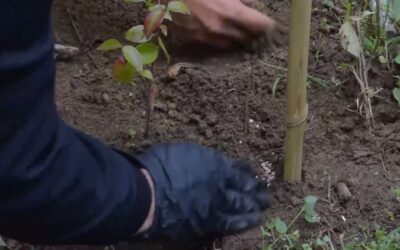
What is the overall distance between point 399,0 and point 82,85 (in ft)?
2.57

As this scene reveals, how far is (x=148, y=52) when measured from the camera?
2137 mm

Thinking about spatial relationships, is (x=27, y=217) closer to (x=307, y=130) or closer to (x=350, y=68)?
(x=307, y=130)

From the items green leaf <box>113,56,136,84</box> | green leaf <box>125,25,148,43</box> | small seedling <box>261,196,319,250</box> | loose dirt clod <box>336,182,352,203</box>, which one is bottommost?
small seedling <box>261,196,319,250</box>

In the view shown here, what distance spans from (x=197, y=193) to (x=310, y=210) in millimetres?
360

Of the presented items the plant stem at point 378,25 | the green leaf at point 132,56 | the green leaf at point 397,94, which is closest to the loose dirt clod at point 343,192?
the green leaf at point 397,94

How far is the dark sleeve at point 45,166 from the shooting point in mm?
1460

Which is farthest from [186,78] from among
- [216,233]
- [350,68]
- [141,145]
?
[216,233]

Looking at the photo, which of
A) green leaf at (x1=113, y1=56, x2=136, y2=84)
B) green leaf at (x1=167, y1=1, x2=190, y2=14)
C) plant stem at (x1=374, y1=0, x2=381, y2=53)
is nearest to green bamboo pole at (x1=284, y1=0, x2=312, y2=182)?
green leaf at (x1=167, y1=1, x2=190, y2=14)

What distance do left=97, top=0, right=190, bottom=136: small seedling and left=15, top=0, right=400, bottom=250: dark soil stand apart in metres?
0.17

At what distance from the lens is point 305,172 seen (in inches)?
Answer: 91.8

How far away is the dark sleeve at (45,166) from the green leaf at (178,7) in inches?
13.0

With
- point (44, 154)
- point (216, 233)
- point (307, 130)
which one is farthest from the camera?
point (307, 130)

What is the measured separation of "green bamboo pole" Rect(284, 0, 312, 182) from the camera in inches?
79.7

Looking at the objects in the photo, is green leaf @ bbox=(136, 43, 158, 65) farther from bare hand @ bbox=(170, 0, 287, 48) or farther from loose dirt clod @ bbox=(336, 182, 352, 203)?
loose dirt clod @ bbox=(336, 182, 352, 203)
